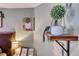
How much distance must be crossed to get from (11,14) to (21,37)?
20 cm

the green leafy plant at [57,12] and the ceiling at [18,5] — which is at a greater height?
the ceiling at [18,5]

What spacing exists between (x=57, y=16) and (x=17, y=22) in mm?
328

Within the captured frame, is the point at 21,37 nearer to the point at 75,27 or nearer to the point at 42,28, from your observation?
the point at 42,28

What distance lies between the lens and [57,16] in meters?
0.95

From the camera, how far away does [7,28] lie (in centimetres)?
95

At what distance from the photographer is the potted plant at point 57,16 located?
95cm

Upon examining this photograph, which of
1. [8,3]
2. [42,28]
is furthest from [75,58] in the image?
[8,3]

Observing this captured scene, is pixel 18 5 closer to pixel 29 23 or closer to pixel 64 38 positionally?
pixel 29 23

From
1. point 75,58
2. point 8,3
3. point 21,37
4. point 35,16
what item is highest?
point 8,3

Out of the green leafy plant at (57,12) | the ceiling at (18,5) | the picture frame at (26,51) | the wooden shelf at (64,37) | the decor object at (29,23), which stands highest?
the ceiling at (18,5)

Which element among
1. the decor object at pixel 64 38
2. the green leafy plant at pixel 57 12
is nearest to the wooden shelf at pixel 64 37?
the decor object at pixel 64 38

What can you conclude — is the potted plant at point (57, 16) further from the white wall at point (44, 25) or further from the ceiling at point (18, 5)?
the ceiling at point (18, 5)

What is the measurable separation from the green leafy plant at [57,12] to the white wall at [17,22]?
6.8 inches

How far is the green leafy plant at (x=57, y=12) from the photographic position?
37.3 inches
